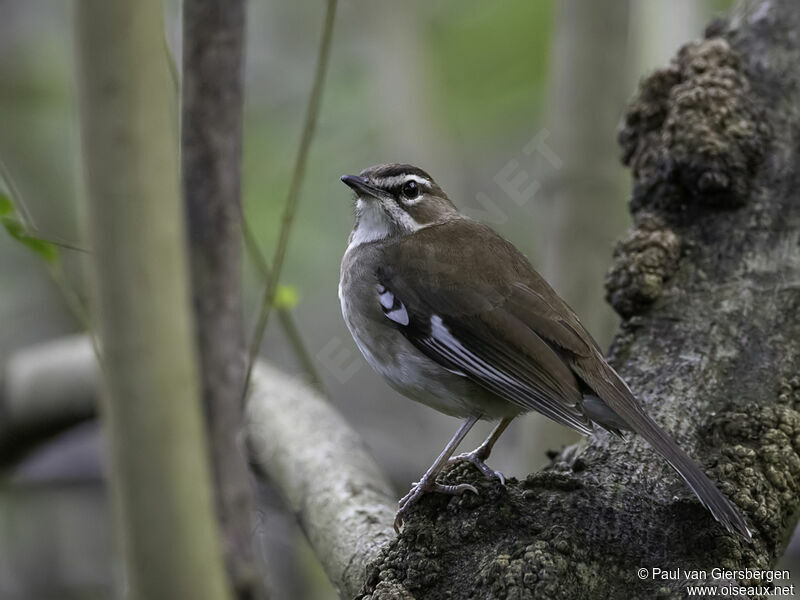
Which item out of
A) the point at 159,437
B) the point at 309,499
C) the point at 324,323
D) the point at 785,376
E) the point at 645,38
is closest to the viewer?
the point at 159,437

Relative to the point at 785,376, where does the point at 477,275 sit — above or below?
above

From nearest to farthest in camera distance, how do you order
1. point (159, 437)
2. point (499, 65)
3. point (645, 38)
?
1. point (159, 437)
2. point (645, 38)
3. point (499, 65)

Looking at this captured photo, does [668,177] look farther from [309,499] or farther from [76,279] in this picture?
[76,279]

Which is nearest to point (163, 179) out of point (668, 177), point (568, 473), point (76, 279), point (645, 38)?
point (568, 473)

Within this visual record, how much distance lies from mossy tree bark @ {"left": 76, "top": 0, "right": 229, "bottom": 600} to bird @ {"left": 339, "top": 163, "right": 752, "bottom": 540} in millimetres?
1594

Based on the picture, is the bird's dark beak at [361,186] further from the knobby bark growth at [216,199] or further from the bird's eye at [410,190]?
Result: the knobby bark growth at [216,199]

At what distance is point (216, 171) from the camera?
208 centimetres

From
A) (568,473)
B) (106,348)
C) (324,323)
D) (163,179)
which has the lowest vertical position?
(568,473)

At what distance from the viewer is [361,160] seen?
32.1 feet

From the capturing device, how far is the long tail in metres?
2.55

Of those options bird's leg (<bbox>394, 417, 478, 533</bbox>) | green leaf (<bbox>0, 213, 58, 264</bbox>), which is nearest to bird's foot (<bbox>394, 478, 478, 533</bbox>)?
bird's leg (<bbox>394, 417, 478, 533</bbox>)

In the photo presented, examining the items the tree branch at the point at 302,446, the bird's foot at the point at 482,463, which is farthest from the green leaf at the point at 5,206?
the bird's foot at the point at 482,463

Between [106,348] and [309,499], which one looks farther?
[309,499]

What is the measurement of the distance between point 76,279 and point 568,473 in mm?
6620
